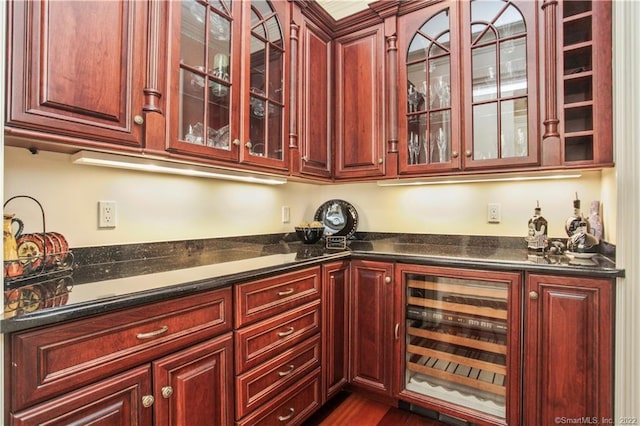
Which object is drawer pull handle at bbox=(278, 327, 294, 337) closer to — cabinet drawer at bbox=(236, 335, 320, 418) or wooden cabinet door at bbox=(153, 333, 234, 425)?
cabinet drawer at bbox=(236, 335, 320, 418)

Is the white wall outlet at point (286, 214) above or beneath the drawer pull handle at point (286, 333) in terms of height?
above

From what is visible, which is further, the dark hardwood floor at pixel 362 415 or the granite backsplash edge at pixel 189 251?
the dark hardwood floor at pixel 362 415

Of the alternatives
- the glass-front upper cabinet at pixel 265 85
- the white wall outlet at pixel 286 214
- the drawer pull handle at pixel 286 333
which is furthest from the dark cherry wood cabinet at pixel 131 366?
the white wall outlet at pixel 286 214

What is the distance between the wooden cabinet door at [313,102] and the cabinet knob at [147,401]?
1.31 metres

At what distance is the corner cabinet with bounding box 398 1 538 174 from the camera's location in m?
1.70

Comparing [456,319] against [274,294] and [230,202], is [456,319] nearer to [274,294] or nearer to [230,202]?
[274,294]

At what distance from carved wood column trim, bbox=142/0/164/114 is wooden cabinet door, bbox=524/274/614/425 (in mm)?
1784

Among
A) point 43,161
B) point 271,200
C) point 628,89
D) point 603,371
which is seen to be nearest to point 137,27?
point 43,161

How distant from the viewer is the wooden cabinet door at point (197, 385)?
3.24 feet

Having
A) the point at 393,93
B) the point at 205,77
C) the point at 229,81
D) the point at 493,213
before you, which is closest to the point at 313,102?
the point at 393,93

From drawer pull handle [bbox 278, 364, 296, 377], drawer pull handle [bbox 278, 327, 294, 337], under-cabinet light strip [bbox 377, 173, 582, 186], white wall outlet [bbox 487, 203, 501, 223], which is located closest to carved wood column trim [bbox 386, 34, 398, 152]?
under-cabinet light strip [bbox 377, 173, 582, 186]

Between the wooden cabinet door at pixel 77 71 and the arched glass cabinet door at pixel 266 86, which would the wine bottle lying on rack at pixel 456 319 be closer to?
the arched glass cabinet door at pixel 266 86

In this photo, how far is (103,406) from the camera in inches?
34.0

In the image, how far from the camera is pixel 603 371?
51.6 inches
